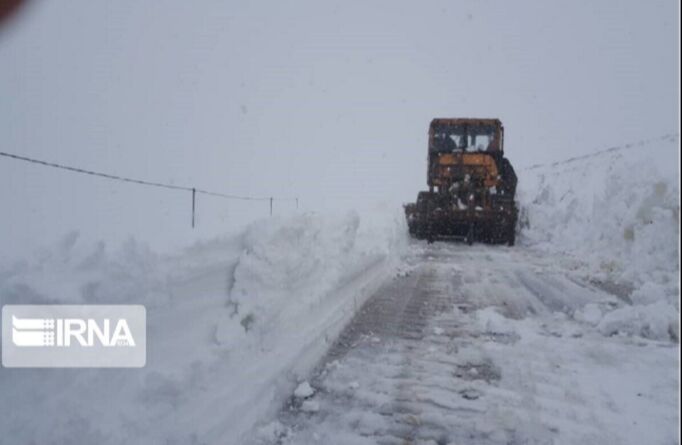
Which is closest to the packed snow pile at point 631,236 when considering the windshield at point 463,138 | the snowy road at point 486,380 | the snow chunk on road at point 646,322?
the snow chunk on road at point 646,322

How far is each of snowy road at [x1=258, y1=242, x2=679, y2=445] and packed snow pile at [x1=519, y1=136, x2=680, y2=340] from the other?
340 mm

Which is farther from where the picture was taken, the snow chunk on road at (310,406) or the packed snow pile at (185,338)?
the snow chunk on road at (310,406)

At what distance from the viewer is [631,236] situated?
7.58 meters

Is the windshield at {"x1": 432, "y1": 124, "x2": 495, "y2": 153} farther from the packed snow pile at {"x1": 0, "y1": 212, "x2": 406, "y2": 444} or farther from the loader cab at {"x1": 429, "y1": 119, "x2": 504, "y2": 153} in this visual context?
the packed snow pile at {"x1": 0, "y1": 212, "x2": 406, "y2": 444}

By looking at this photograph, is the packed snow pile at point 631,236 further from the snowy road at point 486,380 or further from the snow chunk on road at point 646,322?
the snowy road at point 486,380

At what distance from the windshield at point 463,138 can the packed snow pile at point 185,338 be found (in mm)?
10876

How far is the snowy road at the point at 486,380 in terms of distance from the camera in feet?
8.12

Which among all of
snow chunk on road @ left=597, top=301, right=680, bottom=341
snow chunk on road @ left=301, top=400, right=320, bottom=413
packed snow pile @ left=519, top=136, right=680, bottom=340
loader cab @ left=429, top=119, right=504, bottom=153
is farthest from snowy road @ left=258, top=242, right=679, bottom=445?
loader cab @ left=429, top=119, right=504, bottom=153

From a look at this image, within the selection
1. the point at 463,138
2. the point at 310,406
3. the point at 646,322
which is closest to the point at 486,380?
the point at 310,406

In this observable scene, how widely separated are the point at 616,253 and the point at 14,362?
8.62m

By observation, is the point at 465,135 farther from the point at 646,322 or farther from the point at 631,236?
the point at 646,322

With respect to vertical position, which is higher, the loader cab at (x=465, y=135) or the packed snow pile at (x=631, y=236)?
the loader cab at (x=465, y=135)

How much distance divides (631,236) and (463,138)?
7394mm

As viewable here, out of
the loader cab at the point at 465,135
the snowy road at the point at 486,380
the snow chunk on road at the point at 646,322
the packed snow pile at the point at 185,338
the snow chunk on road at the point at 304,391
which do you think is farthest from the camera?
the loader cab at the point at 465,135
